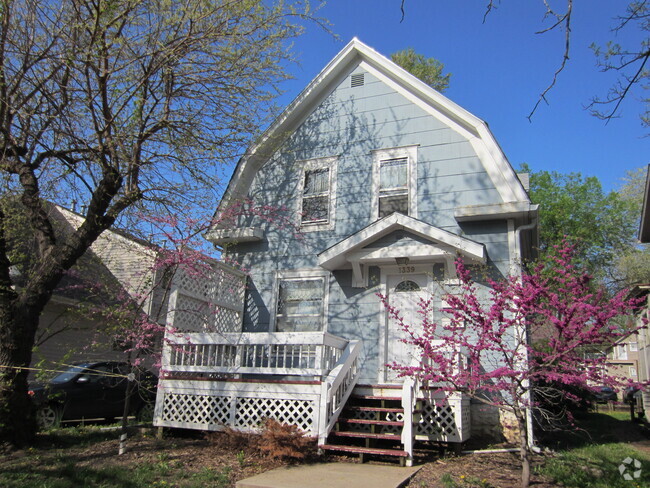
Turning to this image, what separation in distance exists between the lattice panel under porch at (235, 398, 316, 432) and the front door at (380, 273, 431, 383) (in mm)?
1912

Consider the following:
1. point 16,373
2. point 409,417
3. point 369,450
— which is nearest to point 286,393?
point 369,450

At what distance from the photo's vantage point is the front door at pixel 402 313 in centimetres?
870

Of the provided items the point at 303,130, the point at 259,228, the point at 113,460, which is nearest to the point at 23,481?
the point at 113,460

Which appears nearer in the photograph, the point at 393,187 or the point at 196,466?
the point at 196,466

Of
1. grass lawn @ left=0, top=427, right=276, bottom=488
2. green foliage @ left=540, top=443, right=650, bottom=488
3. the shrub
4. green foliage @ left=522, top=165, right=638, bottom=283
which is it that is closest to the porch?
the shrub

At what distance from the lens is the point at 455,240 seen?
8125 mm

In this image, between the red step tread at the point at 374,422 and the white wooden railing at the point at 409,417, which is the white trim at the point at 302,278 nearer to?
the red step tread at the point at 374,422

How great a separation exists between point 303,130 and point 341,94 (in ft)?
3.61

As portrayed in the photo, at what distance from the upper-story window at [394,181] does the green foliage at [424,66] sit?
1443 centimetres

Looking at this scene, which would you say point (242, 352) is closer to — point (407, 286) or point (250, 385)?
point (250, 385)

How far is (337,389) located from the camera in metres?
7.20

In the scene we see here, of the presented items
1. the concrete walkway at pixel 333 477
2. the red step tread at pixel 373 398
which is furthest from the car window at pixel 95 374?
the concrete walkway at pixel 333 477

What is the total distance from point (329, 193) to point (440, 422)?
16.2 ft

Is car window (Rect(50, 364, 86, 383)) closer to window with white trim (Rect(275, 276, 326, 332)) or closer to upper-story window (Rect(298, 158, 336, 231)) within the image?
window with white trim (Rect(275, 276, 326, 332))
